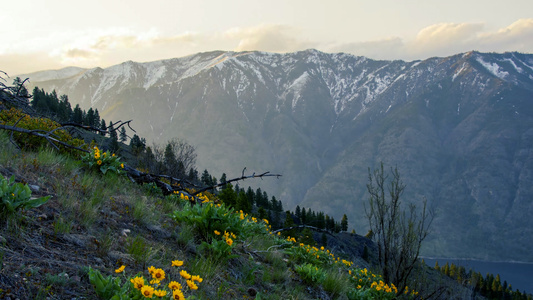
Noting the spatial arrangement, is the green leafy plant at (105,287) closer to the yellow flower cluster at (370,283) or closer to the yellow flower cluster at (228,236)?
the yellow flower cluster at (228,236)

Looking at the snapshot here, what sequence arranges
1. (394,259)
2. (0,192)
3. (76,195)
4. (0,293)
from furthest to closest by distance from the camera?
1. (394,259)
2. (76,195)
3. (0,192)
4. (0,293)

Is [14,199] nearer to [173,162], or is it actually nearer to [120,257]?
[120,257]

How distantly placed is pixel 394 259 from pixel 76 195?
9.26m

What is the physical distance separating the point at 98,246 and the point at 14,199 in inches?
34.9

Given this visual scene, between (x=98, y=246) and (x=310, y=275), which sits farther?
(x=310, y=275)

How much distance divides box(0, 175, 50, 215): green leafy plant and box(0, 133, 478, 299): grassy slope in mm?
91

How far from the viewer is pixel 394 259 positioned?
36.3 feet

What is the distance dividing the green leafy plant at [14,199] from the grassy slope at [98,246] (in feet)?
0.30

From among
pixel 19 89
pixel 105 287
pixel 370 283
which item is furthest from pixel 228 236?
pixel 370 283

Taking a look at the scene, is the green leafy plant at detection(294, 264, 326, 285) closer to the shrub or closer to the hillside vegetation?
the hillside vegetation

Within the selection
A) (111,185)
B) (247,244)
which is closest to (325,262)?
(247,244)

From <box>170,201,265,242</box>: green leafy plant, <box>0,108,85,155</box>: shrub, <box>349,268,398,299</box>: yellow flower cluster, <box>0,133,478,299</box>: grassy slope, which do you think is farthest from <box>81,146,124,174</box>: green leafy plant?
<box>349,268,398,299</box>: yellow flower cluster

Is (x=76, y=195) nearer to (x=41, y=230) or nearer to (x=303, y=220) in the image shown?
(x=41, y=230)

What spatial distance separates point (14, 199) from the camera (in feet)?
11.4
